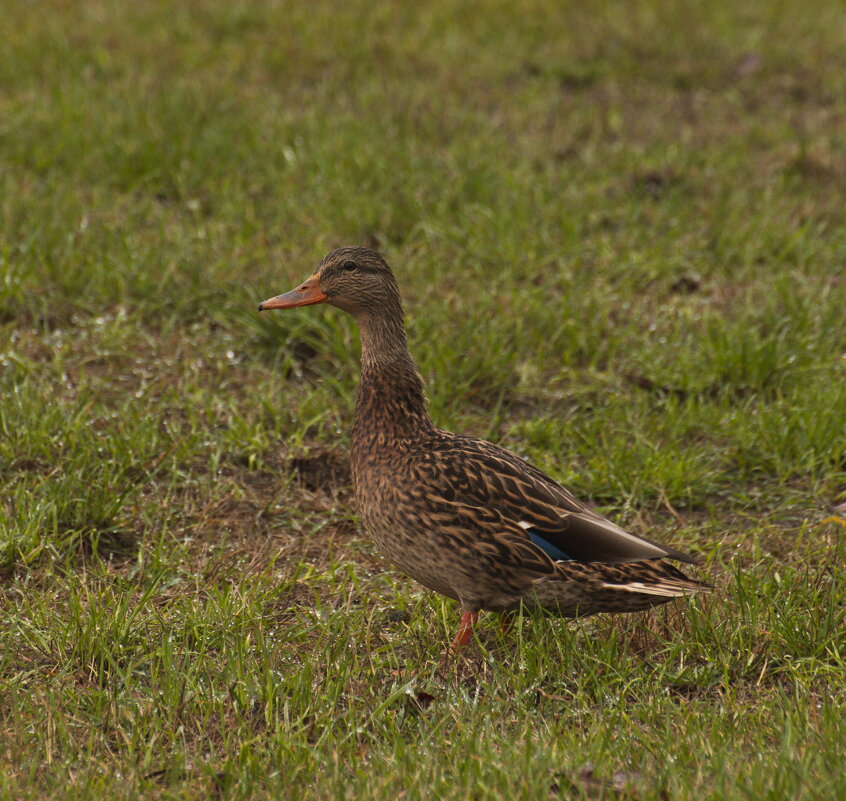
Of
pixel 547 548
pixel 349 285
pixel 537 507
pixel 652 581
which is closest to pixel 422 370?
pixel 349 285

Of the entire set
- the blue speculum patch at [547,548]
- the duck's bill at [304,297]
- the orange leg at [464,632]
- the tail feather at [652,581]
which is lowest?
the orange leg at [464,632]

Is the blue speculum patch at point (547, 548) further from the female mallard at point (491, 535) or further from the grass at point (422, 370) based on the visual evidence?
the grass at point (422, 370)

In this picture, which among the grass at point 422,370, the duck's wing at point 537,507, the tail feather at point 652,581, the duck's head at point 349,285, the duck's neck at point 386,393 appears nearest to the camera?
the grass at point 422,370

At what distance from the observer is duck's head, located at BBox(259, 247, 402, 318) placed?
14.5ft

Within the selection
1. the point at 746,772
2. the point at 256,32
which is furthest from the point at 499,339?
the point at 256,32

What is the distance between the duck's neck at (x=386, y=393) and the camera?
4203mm

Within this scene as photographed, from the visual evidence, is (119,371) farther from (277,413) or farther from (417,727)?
(417,727)

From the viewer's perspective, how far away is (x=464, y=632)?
395 cm

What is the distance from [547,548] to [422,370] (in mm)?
1814

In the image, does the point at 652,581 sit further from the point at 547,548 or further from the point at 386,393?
the point at 386,393

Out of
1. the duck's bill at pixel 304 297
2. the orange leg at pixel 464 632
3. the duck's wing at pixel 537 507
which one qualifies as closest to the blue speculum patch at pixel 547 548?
the duck's wing at pixel 537 507

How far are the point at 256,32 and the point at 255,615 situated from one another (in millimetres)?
6056

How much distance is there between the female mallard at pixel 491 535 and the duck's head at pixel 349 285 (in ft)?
1.61

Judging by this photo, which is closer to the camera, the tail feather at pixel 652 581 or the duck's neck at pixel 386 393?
the tail feather at pixel 652 581
